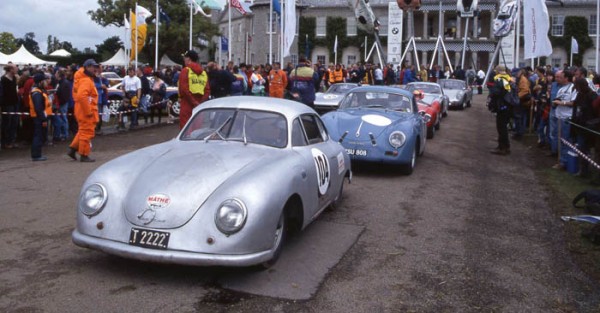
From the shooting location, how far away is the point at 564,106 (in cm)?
1127

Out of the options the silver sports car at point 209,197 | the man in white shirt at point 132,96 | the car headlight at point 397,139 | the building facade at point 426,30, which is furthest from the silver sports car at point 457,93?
the building facade at point 426,30

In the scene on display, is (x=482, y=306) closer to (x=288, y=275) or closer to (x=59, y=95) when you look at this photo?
(x=288, y=275)

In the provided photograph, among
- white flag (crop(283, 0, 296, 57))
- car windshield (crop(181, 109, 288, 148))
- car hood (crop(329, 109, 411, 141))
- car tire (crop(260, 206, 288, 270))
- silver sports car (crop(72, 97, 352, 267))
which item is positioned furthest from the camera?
white flag (crop(283, 0, 296, 57))

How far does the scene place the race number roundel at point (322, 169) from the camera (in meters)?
6.20

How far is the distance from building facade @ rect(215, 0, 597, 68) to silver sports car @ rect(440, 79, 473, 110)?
25.6 meters

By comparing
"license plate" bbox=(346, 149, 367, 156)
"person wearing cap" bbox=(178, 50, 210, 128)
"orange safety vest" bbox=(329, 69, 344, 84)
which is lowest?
"license plate" bbox=(346, 149, 367, 156)

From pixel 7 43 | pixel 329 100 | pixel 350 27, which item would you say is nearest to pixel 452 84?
pixel 329 100

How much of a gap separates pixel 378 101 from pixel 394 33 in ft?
132

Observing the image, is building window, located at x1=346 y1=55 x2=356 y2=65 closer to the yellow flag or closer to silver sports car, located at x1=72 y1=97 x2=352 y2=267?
the yellow flag

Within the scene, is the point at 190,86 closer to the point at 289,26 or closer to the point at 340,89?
the point at 289,26

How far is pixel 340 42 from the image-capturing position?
61750 mm

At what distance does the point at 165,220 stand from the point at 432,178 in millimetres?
6328

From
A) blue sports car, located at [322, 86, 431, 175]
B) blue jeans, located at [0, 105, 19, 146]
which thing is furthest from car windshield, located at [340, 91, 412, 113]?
blue jeans, located at [0, 105, 19, 146]

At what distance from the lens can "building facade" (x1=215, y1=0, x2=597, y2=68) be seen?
55.5 metres
